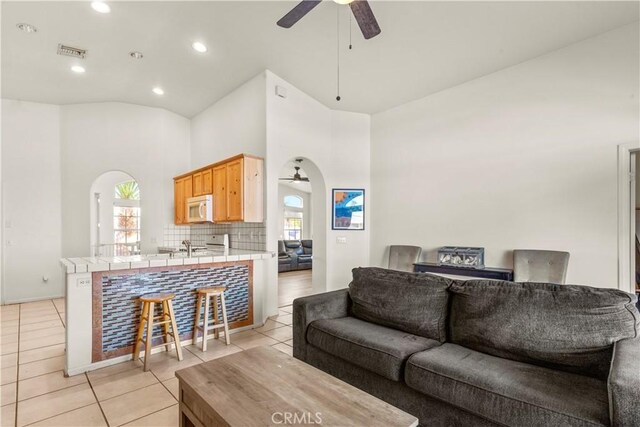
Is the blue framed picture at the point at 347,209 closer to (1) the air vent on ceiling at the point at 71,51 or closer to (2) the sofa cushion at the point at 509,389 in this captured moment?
(2) the sofa cushion at the point at 509,389

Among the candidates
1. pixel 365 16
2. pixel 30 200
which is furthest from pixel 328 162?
pixel 30 200

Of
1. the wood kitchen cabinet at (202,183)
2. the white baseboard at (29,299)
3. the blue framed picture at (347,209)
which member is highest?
the wood kitchen cabinet at (202,183)

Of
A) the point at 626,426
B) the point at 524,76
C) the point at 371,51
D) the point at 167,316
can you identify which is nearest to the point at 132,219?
the point at 167,316

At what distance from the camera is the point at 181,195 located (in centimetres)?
591

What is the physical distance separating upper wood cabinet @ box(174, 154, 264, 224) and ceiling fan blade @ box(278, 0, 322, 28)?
2.00 metres

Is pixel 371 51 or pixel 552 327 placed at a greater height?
pixel 371 51

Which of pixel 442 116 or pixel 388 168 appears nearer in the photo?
pixel 442 116

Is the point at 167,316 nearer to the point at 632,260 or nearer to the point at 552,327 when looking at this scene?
the point at 552,327

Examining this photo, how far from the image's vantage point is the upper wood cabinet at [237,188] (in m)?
4.33

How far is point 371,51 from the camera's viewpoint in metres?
3.94

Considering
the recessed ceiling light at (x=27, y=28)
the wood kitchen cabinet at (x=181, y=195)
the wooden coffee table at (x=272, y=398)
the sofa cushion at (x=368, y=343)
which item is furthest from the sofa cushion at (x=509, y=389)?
the recessed ceiling light at (x=27, y=28)

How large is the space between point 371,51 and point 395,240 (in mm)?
2917

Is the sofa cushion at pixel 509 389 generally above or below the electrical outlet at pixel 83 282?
below

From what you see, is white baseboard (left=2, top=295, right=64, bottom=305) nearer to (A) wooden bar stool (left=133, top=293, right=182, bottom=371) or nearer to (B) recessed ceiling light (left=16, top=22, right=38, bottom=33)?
(A) wooden bar stool (left=133, top=293, right=182, bottom=371)
